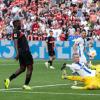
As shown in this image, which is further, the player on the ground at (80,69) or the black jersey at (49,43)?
the black jersey at (49,43)

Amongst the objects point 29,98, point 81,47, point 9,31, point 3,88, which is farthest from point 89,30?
point 29,98

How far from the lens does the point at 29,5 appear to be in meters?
43.1

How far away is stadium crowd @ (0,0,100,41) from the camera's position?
38.5m

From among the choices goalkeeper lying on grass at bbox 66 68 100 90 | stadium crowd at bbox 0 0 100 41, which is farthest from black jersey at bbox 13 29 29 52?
stadium crowd at bbox 0 0 100 41

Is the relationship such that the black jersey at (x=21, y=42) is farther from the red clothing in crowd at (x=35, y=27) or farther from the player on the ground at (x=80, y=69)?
the red clothing in crowd at (x=35, y=27)

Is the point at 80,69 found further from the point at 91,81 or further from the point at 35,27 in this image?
the point at 35,27

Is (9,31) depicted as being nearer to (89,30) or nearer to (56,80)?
(89,30)

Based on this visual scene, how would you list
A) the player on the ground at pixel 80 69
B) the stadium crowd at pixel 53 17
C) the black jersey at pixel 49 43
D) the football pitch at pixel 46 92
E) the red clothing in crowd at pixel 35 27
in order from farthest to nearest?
the red clothing in crowd at pixel 35 27 < the stadium crowd at pixel 53 17 < the black jersey at pixel 49 43 < the player on the ground at pixel 80 69 < the football pitch at pixel 46 92

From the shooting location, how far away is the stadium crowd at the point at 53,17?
38531mm

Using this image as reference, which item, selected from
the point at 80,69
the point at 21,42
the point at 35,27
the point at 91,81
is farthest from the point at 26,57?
the point at 35,27

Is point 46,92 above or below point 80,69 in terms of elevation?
below

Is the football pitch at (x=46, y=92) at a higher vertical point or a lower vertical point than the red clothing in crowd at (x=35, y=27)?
lower

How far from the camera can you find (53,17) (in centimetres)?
4066

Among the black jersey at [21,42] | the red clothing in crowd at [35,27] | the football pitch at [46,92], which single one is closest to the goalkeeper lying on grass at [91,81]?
the football pitch at [46,92]
